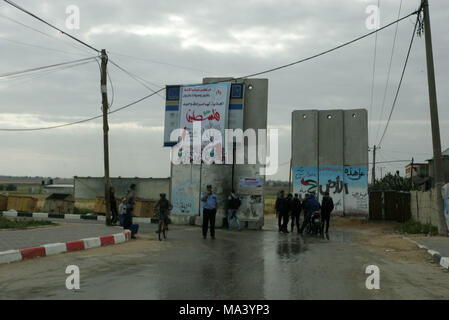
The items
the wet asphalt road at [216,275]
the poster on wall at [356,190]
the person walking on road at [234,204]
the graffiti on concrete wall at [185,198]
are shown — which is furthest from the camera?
the poster on wall at [356,190]

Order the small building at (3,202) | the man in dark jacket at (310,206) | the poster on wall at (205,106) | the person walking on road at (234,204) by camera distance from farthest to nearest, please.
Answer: the small building at (3,202)
the poster on wall at (205,106)
the person walking on road at (234,204)
the man in dark jacket at (310,206)

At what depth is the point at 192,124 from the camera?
2300 centimetres

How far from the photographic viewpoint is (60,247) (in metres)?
11.8

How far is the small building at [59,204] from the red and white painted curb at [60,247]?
14.4 m

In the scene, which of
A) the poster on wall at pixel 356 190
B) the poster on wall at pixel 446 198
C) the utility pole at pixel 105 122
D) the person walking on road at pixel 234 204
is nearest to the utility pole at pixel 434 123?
the poster on wall at pixel 446 198

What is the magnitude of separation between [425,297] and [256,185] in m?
15.5

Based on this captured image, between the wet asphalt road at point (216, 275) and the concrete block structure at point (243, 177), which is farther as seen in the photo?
the concrete block structure at point (243, 177)

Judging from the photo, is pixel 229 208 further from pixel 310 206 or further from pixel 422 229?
pixel 422 229

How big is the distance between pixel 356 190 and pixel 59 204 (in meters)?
18.6

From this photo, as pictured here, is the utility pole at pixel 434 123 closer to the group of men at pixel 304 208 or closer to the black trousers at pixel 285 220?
the group of men at pixel 304 208

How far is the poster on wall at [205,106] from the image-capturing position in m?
22.5

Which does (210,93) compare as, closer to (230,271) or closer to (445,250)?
(445,250)

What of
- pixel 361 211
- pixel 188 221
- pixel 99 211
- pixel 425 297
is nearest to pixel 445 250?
pixel 425 297
